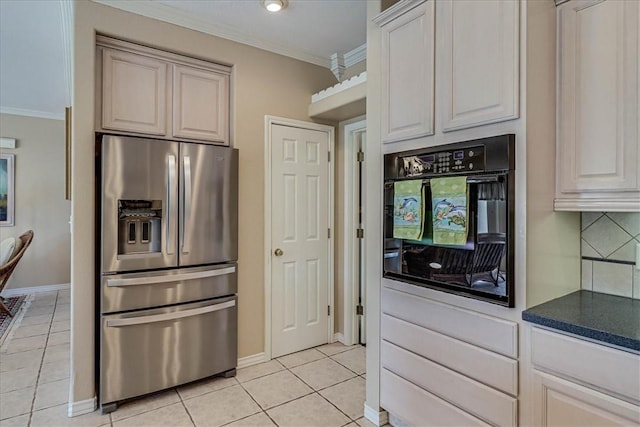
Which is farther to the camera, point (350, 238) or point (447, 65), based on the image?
point (350, 238)

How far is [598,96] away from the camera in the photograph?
1.52 meters

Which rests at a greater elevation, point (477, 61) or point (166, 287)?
point (477, 61)

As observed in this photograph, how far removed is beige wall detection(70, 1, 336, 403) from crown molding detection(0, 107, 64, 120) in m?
4.06

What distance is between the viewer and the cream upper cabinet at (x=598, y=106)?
1.44 m

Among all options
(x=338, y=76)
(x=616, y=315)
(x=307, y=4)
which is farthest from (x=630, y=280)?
(x=338, y=76)

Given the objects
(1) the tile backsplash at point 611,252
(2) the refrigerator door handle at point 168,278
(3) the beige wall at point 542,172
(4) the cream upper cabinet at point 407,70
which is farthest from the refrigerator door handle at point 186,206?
(1) the tile backsplash at point 611,252

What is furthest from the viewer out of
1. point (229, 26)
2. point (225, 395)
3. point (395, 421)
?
point (229, 26)

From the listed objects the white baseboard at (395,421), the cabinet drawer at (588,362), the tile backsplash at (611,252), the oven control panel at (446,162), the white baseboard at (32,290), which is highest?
the oven control panel at (446,162)

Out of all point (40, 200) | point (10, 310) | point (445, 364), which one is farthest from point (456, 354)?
point (40, 200)

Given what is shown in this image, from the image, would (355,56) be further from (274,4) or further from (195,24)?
(195,24)

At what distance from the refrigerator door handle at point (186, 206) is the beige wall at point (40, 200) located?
4.33m

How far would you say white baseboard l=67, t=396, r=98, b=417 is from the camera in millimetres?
2240

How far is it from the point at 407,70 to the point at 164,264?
6.51 feet

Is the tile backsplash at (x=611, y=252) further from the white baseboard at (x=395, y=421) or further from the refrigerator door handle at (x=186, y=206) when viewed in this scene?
the refrigerator door handle at (x=186, y=206)
